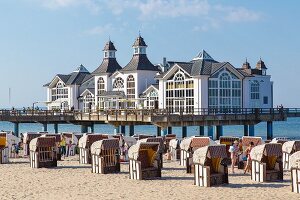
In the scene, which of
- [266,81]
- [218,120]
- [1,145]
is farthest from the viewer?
[266,81]

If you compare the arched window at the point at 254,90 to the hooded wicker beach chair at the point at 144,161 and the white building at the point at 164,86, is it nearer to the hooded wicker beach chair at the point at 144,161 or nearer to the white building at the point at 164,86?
the white building at the point at 164,86

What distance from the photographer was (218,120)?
43.9m

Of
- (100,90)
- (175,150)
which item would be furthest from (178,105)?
(175,150)

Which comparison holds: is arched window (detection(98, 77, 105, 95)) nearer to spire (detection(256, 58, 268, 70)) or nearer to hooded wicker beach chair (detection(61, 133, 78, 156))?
spire (detection(256, 58, 268, 70))

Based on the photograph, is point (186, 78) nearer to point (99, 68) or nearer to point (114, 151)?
point (99, 68)

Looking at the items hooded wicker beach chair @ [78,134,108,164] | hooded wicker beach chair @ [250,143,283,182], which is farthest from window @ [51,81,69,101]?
hooded wicker beach chair @ [250,143,283,182]

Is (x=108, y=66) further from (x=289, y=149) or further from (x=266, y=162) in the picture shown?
(x=266, y=162)

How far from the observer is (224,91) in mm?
48312

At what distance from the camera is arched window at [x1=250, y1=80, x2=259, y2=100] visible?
51.7 meters

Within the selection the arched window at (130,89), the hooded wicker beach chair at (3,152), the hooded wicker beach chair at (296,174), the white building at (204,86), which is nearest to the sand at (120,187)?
the hooded wicker beach chair at (296,174)

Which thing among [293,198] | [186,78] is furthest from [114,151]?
[186,78]

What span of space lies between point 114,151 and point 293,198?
28.5 feet

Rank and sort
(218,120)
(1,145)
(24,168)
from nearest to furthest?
(24,168), (1,145), (218,120)

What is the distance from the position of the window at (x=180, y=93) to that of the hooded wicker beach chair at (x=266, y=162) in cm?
2759
